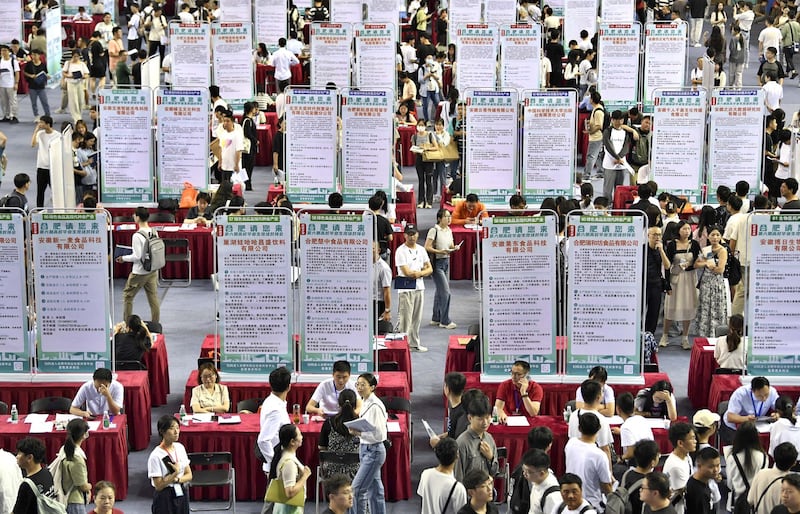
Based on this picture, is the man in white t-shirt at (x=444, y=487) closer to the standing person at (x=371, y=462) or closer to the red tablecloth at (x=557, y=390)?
the standing person at (x=371, y=462)

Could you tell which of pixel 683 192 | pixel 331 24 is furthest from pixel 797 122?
pixel 331 24

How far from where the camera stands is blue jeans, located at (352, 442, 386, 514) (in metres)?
12.8

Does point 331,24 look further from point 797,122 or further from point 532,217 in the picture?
point 532,217

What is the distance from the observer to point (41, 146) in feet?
74.8

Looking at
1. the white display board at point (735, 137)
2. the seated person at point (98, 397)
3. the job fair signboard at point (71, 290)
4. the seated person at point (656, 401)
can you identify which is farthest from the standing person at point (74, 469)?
the white display board at point (735, 137)

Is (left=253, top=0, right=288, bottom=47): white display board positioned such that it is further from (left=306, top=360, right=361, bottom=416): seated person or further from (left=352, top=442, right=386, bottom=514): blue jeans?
(left=352, top=442, right=386, bottom=514): blue jeans

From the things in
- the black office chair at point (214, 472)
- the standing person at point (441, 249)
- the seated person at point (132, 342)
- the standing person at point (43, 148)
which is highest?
the standing person at point (43, 148)

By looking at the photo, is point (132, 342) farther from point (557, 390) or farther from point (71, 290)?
point (557, 390)

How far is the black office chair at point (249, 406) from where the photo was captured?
1481cm

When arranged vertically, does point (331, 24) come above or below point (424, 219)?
above

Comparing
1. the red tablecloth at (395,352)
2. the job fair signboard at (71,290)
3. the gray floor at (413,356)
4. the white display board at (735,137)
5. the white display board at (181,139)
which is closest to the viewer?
the gray floor at (413,356)

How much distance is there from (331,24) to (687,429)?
1625cm

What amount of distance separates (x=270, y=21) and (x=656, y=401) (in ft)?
59.7

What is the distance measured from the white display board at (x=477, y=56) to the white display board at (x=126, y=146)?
22.5ft
